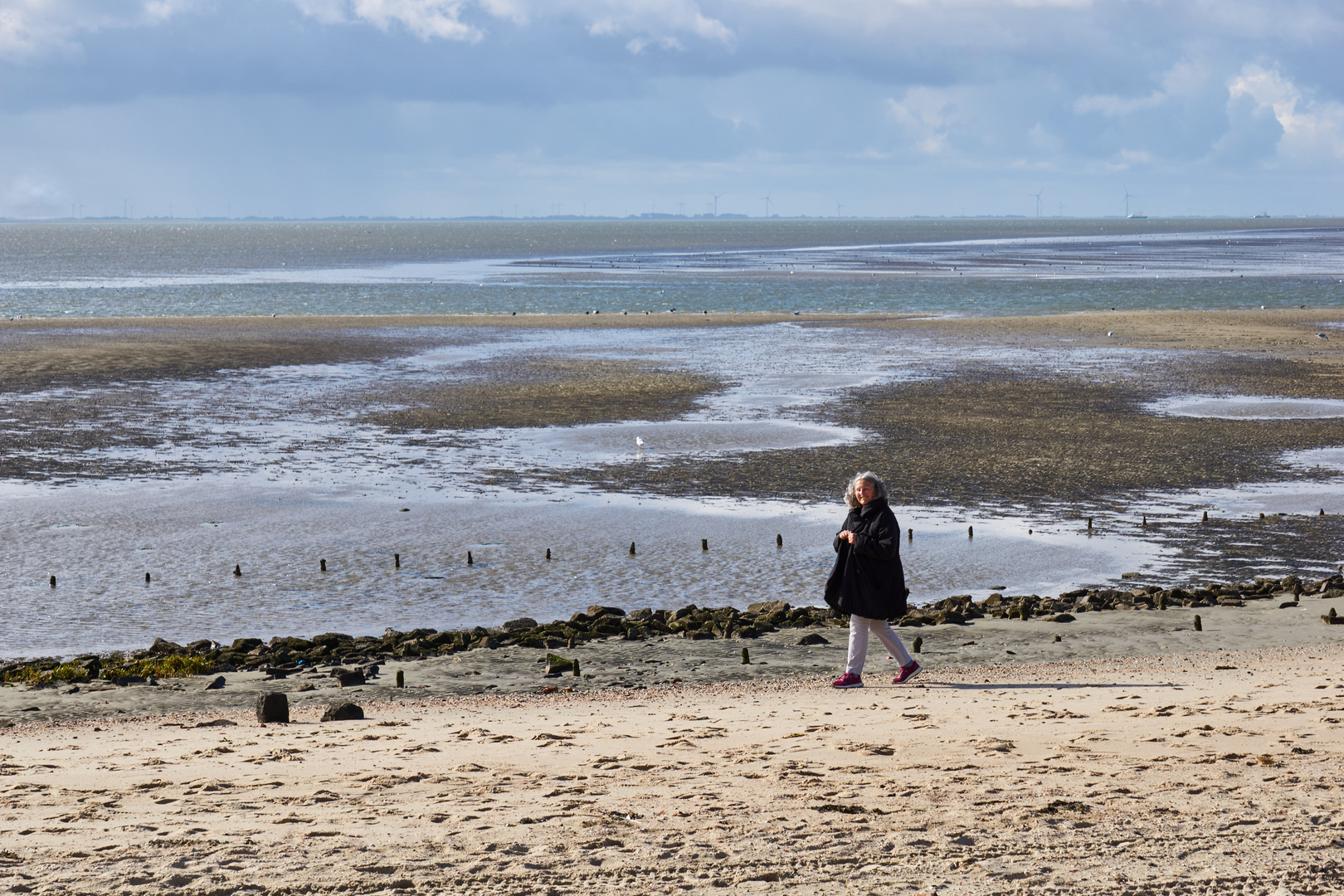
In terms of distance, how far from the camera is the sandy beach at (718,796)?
7.48m

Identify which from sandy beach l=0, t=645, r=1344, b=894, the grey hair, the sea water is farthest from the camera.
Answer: the sea water

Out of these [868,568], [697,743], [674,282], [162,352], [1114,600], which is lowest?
[1114,600]

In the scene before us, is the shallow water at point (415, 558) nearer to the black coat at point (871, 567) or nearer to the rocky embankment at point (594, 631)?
the rocky embankment at point (594, 631)

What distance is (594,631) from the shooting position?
51.4ft

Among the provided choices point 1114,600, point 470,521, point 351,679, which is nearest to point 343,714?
point 351,679

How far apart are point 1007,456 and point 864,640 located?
16.0 m

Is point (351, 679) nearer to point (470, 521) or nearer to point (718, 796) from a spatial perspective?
point (718, 796)

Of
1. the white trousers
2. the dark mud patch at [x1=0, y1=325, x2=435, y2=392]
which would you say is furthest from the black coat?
the dark mud patch at [x1=0, y1=325, x2=435, y2=392]

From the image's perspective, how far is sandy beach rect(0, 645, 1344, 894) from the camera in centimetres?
748

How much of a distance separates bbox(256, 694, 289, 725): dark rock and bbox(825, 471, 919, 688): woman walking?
4.89 meters

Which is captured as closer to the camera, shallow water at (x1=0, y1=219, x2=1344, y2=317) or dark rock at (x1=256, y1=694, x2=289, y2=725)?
dark rock at (x1=256, y1=694, x2=289, y2=725)

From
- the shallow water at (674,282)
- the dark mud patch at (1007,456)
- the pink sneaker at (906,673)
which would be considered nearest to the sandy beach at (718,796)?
the pink sneaker at (906,673)

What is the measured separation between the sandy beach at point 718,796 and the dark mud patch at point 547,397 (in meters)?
21.7

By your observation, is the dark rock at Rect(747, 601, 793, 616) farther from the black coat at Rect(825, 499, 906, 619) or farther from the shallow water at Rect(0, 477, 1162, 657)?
the black coat at Rect(825, 499, 906, 619)
